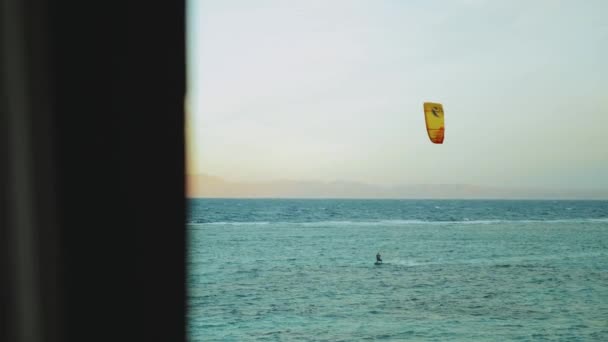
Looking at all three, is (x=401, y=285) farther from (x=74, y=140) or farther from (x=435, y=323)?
(x=74, y=140)

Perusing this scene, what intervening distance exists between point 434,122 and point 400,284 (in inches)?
386

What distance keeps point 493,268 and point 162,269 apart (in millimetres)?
25813

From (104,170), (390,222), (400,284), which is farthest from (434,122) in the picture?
(390,222)

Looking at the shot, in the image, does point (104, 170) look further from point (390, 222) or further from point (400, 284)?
point (390, 222)

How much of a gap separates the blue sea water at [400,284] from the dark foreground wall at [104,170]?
4.98 meters

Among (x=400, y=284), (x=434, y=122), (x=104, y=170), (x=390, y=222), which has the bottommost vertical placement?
(x=400, y=284)

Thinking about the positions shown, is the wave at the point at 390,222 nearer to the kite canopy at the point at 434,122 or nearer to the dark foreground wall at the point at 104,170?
the kite canopy at the point at 434,122

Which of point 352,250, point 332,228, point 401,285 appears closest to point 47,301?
point 401,285

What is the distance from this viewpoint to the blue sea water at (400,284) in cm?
1555

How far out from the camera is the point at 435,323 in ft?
52.5

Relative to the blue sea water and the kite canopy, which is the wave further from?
Answer: the kite canopy

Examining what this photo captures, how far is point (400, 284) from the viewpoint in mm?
21391

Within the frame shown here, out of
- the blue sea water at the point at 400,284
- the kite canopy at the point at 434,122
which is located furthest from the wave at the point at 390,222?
the kite canopy at the point at 434,122

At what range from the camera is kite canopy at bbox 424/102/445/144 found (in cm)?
1149
